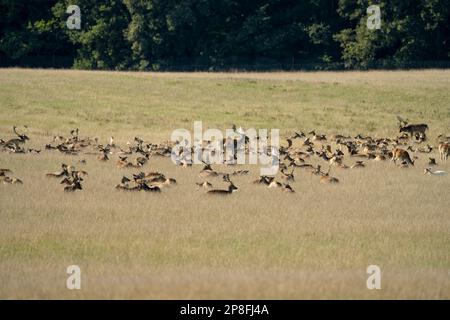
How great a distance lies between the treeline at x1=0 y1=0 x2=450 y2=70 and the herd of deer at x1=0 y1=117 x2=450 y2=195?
29656mm

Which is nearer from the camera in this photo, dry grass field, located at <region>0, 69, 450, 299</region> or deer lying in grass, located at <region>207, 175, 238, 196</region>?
dry grass field, located at <region>0, 69, 450, 299</region>

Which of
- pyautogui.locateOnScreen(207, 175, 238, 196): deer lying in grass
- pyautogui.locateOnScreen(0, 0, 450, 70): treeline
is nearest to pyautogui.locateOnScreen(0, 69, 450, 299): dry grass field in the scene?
pyautogui.locateOnScreen(207, 175, 238, 196): deer lying in grass

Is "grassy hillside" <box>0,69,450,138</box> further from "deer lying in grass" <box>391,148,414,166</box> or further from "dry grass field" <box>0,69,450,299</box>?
"deer lying in grass" <box>391,148,414,166</box>

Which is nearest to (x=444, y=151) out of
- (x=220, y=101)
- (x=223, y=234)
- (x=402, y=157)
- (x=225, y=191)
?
(x=402, y=157)

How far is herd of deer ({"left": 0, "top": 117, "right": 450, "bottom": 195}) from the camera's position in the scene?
63.4ft

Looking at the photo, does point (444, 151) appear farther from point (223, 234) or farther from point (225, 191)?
point (223, 234)

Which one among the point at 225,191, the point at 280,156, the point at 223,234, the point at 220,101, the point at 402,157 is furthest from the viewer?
the point at 220,101

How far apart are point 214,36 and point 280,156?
4450 cm

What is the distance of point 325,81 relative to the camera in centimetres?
5194

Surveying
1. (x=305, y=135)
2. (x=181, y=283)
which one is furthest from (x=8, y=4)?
(x=181, y=283)

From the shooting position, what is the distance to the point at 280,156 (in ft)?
82.2

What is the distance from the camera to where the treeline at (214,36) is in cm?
6216

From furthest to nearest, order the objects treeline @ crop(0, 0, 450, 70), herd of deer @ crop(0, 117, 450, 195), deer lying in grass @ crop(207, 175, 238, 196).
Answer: treeline @ crop(0, 0, 450, 70), herd of deer @ crop(0, 117, 450, 195), deer lying in grass @ crop(207, 175, 238, 196)
